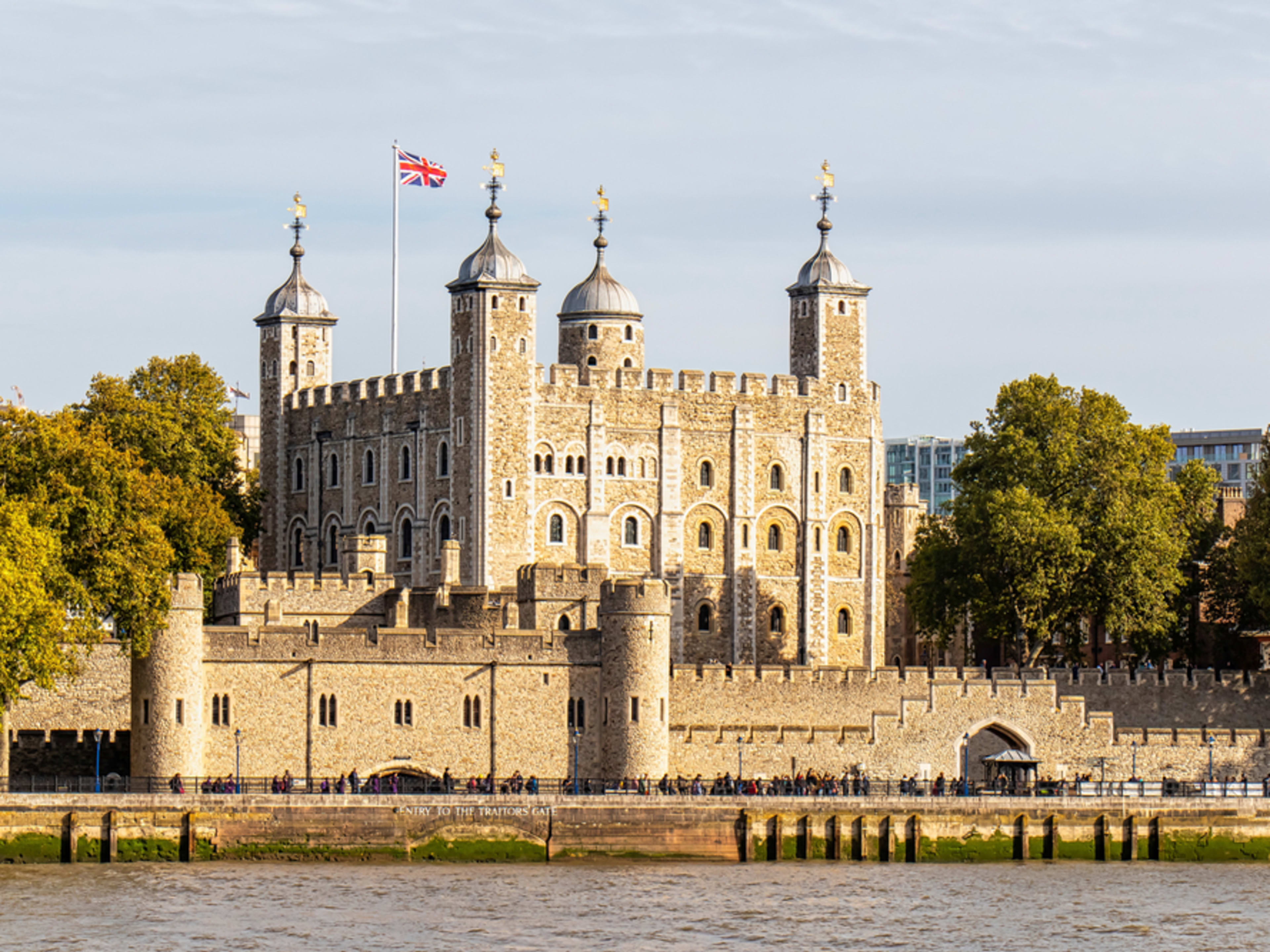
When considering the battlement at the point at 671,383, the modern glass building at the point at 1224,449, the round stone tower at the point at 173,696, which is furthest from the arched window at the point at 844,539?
the modern glass building at the point at 1224,449

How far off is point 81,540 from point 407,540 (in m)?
25.7

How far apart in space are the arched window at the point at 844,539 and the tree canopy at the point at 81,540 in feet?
71.6

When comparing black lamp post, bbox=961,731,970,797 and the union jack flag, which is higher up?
the union jack flag

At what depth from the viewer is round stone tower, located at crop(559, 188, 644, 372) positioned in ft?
355

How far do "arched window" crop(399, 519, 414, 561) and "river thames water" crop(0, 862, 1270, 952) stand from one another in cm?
3166

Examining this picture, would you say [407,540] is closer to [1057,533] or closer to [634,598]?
[1057,533]

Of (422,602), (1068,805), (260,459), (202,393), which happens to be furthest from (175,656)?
(260,459)

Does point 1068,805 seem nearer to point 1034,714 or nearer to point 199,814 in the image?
point 1034,714

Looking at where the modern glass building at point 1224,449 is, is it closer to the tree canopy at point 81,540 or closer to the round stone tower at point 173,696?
the tree canopy at point 81,540

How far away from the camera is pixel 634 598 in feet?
256

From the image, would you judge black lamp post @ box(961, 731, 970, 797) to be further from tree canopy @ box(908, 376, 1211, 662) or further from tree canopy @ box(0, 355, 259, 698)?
tree canopy @ box(0, 355, 259, 698)

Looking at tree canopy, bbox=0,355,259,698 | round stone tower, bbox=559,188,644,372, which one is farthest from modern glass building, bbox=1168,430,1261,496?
tree canopy, bbox=0,355,259,698

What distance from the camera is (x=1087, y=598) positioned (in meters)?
93.7

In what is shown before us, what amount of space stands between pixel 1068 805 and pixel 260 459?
43.6 metres
